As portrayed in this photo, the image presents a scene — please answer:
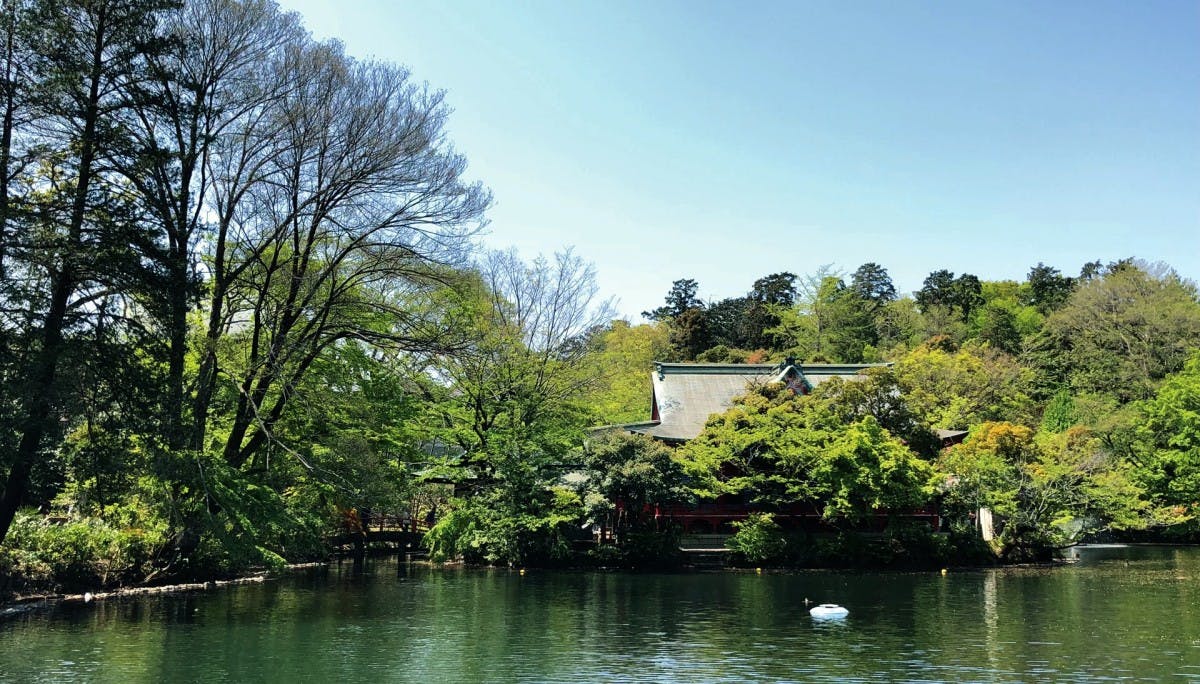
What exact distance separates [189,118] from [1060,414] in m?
45.4

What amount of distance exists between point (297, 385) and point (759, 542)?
16052 mm

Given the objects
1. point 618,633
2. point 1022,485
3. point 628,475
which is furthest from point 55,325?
point 1022,485

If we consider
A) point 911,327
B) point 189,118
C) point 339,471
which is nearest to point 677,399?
point 339,471

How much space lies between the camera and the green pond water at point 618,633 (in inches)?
484

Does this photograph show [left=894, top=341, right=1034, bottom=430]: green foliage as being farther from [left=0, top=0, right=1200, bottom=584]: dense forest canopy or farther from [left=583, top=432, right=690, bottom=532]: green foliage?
[left=583, top=432, right=690, bottom=532]: green foliage

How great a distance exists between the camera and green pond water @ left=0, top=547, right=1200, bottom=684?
12.3m

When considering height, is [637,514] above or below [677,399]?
below

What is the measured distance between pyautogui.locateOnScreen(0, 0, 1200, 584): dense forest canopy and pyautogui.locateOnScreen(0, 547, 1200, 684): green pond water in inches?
99.1

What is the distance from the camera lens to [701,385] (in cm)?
3853

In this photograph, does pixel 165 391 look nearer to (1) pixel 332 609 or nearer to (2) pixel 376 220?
(1) pixel 332 609

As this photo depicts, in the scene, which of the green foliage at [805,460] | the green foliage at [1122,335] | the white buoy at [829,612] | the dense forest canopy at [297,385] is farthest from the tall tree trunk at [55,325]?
the green foliage at [1122,335]

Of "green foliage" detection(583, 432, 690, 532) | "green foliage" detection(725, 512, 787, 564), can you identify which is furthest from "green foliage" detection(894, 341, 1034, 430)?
"green foliage" detection(583, 432, 690, 532)

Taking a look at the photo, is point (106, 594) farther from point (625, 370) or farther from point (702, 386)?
point (625, 370)

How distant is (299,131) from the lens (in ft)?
69.4
